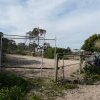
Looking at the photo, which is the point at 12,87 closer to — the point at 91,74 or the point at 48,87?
the point at 48,87

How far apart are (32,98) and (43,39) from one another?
3988mm

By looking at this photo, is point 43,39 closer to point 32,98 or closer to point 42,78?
point 42,78

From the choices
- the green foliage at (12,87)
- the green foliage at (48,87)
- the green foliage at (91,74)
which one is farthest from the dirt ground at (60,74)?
the green foliage at (12,87)

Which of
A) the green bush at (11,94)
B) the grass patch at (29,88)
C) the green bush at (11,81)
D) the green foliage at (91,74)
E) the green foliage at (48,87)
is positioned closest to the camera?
the green bush at (11,94)

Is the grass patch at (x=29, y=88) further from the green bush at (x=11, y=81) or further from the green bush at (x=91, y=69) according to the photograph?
the green bush at (x=91, y=69)

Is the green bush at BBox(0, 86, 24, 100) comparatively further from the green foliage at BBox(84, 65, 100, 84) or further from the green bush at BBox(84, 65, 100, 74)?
the green bush at BBox(84, 65, 100, 74)

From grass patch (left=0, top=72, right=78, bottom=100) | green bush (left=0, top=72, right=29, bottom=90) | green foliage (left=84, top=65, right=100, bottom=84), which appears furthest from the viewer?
green foliage (left=84, top=65, right=100, bottom=84)

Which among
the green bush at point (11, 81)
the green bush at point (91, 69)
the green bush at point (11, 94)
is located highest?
the green bush at point (91, 69)

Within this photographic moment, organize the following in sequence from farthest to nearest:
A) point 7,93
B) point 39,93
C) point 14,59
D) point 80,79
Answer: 1. point 14,59
2. point 80,79
3. point 39,93
4. point 7,93

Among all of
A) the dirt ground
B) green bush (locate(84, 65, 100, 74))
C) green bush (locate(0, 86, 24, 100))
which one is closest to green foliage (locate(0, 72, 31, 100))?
green bush (locate(0, 86, 24, 100))

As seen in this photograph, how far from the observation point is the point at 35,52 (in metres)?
15.0

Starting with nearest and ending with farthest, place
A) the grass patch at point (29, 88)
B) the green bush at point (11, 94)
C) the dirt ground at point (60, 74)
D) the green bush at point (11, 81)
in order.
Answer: the green bush at point (11, 94) < the grass patch at point (29, 88) < the dirt ground at point (60, 74) < the green bush at point (11, 81)

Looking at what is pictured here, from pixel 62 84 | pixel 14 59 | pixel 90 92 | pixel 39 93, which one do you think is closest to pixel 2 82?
pixel 39 93

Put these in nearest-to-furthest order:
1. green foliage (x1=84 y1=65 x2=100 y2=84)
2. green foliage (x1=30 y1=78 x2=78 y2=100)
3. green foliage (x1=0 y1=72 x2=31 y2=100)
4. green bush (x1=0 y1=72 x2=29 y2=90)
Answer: green foliage (x1=0 y1=72 x2=31 y2=100) < green foliage (x1=30 y1=78 x2=78 y2=100) < green bush (x1=0 y1=72 x2=29 y2=90) < green foliage (x1=84 y1=65 x2=100 y2=84)
